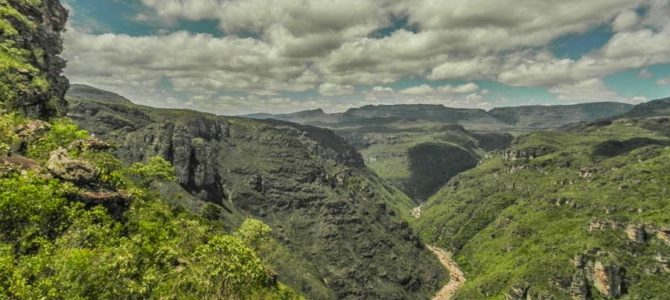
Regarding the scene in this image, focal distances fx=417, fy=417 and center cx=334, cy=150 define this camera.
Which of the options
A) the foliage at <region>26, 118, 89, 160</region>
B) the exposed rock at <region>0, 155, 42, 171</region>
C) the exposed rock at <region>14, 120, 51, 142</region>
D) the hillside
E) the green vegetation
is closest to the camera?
the green vegetation

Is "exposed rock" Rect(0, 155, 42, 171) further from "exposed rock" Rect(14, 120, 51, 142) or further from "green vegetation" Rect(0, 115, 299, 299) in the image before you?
"exposed rock" Rect(14, 120, 51, 142)

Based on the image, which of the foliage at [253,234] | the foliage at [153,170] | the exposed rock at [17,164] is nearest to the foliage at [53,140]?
the exposed rock at [17,164]

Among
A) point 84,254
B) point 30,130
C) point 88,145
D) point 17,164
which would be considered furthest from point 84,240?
point 88,145

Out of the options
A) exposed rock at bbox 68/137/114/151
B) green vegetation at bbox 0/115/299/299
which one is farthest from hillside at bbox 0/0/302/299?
exposed rock at bbox 68/137/114/151

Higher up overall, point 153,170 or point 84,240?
point 84,240

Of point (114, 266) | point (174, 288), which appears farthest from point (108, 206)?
point (114, 266)

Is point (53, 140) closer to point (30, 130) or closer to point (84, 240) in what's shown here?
point (30, 130)
